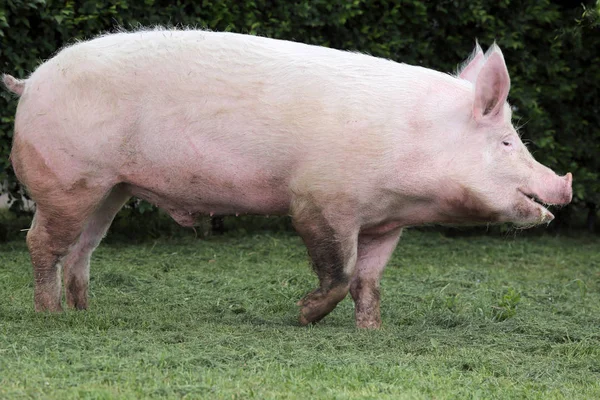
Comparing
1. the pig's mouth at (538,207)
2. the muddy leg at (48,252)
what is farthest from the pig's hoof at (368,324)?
the muddy leg at (48,252)

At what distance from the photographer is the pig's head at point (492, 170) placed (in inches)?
216

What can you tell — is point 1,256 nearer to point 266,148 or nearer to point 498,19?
point 266,148

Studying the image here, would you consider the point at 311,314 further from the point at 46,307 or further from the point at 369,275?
the point at 46,307

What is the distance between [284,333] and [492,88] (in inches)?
65.2

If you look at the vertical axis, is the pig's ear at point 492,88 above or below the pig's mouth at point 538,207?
above

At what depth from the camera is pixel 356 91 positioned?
18.2 ft

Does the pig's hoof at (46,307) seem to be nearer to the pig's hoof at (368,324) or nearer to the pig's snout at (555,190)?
the pig's hoof at (368,324)

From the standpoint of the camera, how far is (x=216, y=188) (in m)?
5.64

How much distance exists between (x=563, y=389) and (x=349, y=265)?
1426mm

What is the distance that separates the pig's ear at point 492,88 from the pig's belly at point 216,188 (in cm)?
108

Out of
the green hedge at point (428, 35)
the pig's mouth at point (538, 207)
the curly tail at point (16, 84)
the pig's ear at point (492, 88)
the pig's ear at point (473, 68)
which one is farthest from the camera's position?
the green hedge at point (428, 35)

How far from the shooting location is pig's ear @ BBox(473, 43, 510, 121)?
5.43 m

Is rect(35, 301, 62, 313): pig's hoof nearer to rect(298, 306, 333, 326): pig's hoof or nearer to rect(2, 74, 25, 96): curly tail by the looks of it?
rect(2, 74, 25, 96): curly tail

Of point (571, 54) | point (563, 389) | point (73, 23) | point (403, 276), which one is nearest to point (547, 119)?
point (571, 54)
